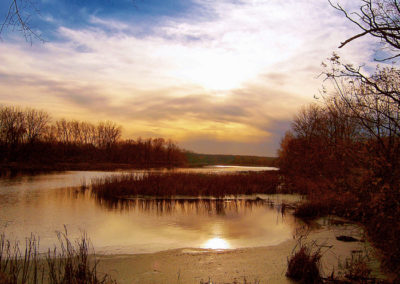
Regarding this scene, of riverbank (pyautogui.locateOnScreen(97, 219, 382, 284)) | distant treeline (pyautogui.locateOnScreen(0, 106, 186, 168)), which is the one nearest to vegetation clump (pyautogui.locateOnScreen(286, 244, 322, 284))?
riverbank (pyautogui.locateOnScreen(97, 219, 382, 284))

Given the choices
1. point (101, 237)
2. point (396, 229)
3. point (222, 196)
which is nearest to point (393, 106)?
point (396, 229)

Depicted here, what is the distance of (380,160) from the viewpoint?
4.31 meters

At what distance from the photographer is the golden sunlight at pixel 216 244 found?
735 centimetres

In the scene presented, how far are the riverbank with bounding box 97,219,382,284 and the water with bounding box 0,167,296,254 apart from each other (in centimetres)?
57

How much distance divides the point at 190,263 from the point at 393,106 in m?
4.53

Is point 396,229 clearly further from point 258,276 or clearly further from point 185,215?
point 185,215

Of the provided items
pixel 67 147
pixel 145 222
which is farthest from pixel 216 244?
pixel 67 147

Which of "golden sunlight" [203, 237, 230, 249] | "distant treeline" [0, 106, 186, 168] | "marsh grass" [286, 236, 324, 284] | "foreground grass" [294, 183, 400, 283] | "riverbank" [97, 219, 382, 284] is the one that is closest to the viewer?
"foreground grass" [294, 183, 400, 283]

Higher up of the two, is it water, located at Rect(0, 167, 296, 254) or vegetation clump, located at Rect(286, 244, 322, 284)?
vegetation clump, located at Rect(286, 244, 322, 284)

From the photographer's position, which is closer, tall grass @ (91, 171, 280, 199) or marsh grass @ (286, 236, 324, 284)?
marsh grass @ (286, 236, 324, 284)

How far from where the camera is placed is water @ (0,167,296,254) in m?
7.71

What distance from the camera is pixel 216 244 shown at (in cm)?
763

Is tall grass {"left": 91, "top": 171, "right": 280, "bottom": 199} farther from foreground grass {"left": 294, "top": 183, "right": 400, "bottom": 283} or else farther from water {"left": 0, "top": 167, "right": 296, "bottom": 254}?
foreground grass {"left": 294, "top": 183, "right": 400, "bottom": 283}

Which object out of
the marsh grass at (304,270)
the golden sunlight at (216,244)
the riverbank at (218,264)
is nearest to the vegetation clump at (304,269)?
the marsh grass at (304,270)
